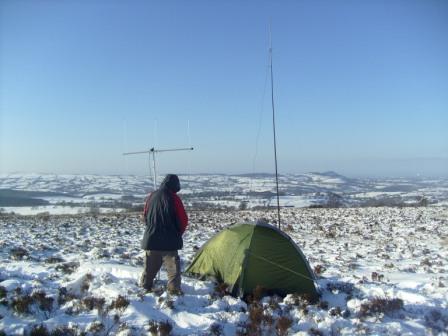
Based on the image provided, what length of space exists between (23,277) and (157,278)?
312cm

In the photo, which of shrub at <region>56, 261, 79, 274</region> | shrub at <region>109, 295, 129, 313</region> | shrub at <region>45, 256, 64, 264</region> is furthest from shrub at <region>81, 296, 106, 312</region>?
shrub at <region>45, 256, 64, 264</region>

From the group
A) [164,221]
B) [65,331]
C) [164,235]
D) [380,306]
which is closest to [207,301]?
[164,235]

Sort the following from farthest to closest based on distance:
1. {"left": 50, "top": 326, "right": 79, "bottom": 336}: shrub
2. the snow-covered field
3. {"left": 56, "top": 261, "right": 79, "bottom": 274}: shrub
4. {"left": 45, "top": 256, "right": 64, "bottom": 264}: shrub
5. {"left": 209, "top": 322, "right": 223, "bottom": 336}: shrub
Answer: {"left": 45, "top": 256, "right": 64, "bottom": 264}: shrub → {"left": 56, "top": 261, "right": 79, "bottom": 274}: shrub → the snow-covered field → {"left": 209, "top": 322, "right": 223, "bottom": 336}: shrub → {"left": 50, "top": 326, "right": 79, "bottom": 336}: shrub

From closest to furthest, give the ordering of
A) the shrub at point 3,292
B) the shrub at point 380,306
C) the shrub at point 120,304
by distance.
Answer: the shrub at point 120,304 < the shrub at point 380,306 < the shrub at point 3,292

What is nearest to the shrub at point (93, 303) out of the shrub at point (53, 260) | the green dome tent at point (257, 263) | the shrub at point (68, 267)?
the green dome tent at point (257, 263)

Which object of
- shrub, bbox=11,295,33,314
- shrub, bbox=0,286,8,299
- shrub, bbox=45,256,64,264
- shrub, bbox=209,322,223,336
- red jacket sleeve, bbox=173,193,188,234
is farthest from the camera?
shrub, bbox=45,256,64,264

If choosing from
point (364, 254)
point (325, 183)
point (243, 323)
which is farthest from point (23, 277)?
point (325, 183)

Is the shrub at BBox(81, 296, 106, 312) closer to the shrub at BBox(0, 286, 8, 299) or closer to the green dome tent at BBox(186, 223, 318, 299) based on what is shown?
the shrub at BBox(0, 286, 8, 299)

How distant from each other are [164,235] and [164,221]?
0.93 feet

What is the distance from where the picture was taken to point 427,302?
7.55 meters

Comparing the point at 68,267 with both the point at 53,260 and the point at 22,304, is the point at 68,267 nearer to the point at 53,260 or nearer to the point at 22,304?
the point at 53,260

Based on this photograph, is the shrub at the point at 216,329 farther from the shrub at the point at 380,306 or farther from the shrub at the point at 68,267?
the shrub at the point at 68,267

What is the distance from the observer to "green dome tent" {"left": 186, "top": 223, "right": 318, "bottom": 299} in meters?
8.28

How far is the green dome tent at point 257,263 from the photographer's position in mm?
8280
